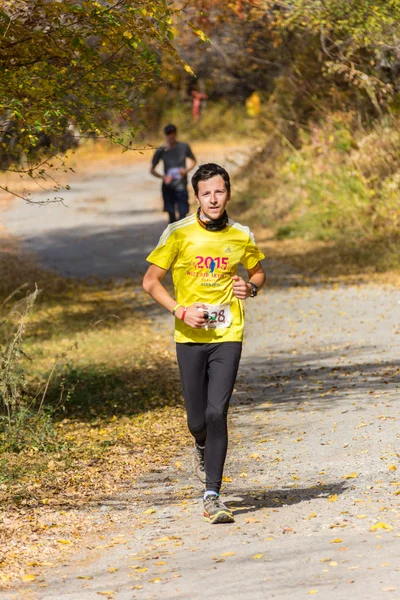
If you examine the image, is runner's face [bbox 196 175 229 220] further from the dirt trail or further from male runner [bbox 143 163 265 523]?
the dirt trail

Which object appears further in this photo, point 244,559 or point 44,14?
point 44,14

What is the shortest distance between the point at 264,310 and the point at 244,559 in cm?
942

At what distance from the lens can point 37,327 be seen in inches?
589

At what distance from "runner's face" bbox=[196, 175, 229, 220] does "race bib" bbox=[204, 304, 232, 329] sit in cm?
47

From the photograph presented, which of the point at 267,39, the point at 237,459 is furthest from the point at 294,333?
A: the point at 267,39

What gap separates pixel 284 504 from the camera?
22.7 feet

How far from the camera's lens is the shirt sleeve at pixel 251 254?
673 cm

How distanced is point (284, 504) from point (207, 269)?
1402mm

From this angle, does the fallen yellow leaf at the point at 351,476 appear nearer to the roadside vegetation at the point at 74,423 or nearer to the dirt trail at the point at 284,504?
the dirt trail at the point at 284,504

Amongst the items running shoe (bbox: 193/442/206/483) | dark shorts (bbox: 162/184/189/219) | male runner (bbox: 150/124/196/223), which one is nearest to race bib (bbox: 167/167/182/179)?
male runner (bbox: 150/124/196/223)

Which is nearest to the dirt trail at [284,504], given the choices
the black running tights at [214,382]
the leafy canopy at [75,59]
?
the black running tights at [214,382]

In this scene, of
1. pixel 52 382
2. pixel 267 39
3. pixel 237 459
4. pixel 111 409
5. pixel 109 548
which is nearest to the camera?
pixel 109 548

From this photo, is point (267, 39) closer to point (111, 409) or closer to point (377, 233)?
point (377, 233)

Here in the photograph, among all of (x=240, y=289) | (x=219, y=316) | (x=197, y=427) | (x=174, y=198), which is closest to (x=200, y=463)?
(x=197, y=427)
